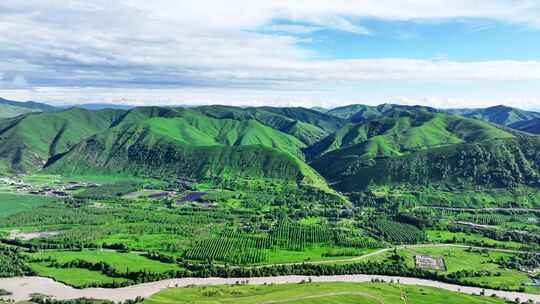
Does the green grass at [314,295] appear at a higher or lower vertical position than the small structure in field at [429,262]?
lower

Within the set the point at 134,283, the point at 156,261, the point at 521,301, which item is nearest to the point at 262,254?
the point at 156,261

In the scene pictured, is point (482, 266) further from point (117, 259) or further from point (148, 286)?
point (117, 259)

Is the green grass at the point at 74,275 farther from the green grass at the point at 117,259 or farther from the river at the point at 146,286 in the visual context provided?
the green grass at the point at 117,259

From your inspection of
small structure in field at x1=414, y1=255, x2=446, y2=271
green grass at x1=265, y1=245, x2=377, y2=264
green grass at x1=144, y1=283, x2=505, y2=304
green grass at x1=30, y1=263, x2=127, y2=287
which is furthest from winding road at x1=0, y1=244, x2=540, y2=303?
green grass at x1=265, y1=245, x2=377, y2=264

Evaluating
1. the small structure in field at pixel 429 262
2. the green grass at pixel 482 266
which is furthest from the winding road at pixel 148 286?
the small structure in field at pixel 429 262

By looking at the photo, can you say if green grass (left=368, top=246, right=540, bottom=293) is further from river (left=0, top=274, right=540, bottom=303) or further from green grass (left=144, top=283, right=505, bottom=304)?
green grass (left=144, top=283, right=505, bottom=304)

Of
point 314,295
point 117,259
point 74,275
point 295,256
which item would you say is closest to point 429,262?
point 295,256
